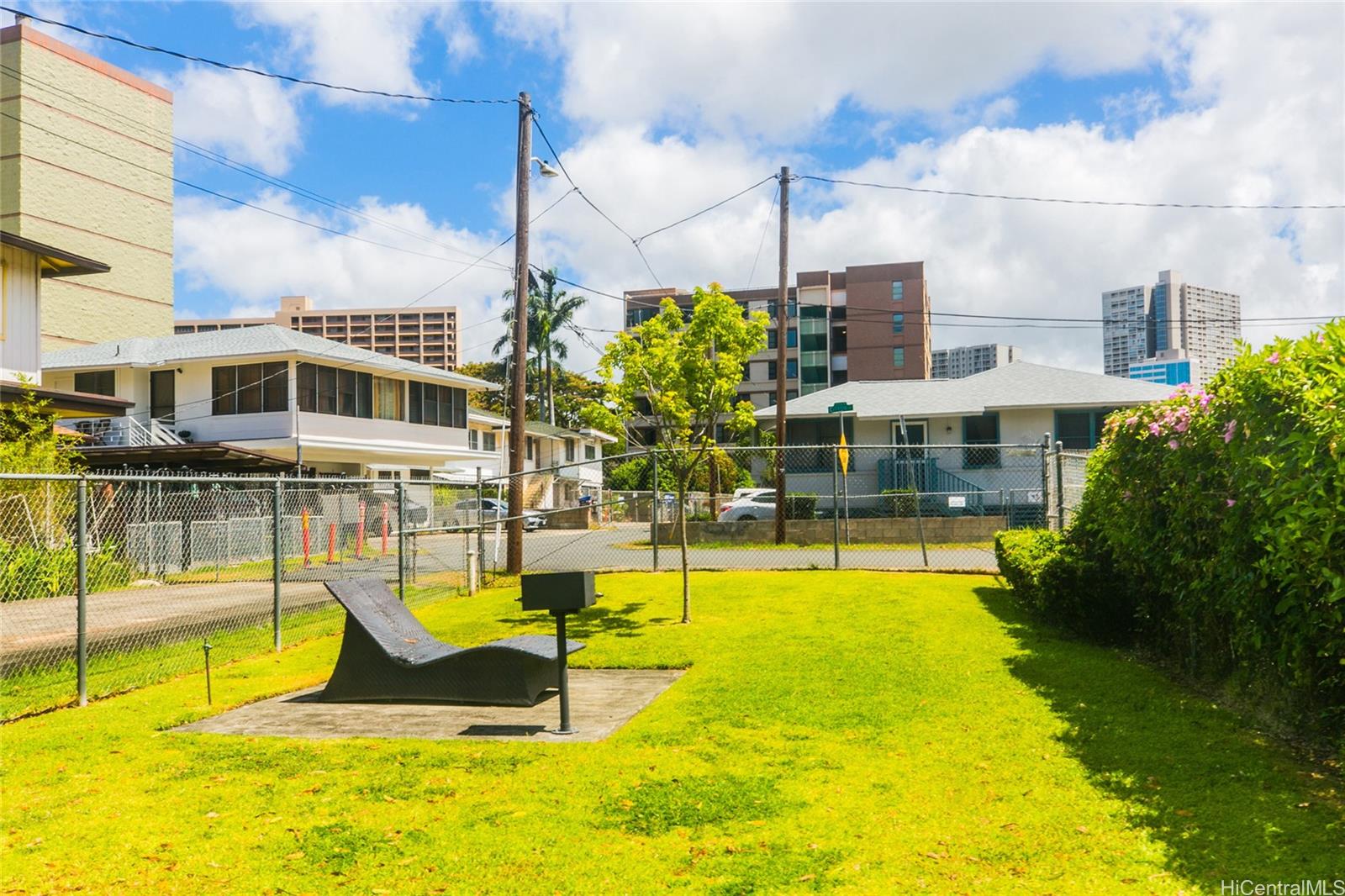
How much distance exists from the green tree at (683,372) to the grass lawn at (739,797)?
5119 millimetres

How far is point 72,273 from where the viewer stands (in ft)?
76.8

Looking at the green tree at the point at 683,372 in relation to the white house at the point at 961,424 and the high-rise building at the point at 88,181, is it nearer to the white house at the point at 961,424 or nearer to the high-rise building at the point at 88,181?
the white house at the point at 961,424

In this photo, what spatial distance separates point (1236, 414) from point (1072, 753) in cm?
258

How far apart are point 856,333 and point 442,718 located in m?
65.9

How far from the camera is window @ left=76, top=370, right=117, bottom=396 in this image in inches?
1371

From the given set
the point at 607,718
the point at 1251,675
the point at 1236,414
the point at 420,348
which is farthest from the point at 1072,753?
the point at 420,348

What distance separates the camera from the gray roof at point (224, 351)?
1313 inches

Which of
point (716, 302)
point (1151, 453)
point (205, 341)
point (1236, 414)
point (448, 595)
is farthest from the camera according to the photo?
point (205, 341)

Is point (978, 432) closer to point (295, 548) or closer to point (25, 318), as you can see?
point (295, 548)

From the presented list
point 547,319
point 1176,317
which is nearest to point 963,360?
point 1176,317

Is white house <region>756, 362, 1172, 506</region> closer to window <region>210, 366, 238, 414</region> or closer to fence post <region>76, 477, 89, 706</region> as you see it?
window <region>210, 366, 238, 414</region>

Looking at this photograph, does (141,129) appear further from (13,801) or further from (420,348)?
(420,348)

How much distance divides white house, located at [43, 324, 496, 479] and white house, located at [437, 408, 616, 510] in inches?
367

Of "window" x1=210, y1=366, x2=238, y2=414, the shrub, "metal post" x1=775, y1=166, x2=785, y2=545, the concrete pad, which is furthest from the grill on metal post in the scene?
"window" x1=210, y1=366, x2=238, y2=414
